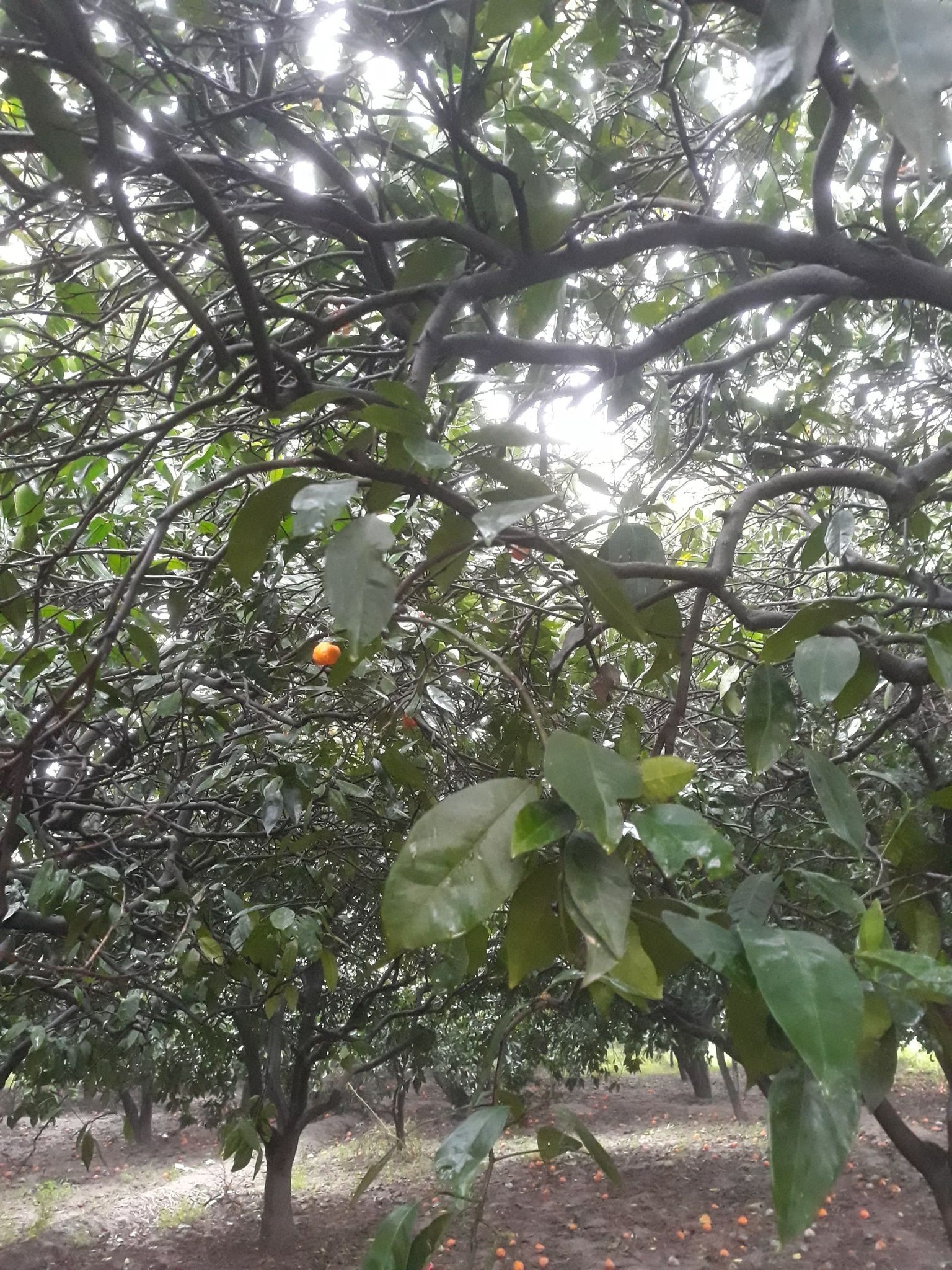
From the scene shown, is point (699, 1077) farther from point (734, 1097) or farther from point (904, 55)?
point (904, 55)

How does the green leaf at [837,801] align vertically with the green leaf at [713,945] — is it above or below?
above

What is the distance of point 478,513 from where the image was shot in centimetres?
62

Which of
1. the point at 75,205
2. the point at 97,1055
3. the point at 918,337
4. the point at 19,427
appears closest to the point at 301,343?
the point at 19,427

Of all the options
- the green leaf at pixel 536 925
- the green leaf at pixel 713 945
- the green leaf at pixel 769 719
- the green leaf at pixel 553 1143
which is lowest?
the green leaf at pixel 553 1143

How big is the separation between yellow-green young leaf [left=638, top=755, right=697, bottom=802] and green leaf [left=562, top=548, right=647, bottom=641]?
0.43 feet

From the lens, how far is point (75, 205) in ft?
4.54

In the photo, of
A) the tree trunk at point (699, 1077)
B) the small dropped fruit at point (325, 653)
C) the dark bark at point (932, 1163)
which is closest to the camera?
the small dropped fruit at point (325, 653)

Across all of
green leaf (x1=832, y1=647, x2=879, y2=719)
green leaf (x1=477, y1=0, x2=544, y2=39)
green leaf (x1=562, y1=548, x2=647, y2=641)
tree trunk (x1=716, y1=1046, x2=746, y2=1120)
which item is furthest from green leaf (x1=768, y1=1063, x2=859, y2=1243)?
tree trunk (x1=716, y1=1046, x2=746, y2=1120)

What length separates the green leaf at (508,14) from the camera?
1.08 metres

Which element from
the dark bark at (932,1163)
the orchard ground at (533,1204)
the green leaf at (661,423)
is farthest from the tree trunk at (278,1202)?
the green leaf at (661,423)

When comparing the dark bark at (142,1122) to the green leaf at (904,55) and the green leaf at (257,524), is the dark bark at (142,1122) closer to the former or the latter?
the green leaf at (257,524)

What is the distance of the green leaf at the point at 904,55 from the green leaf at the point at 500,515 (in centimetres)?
32

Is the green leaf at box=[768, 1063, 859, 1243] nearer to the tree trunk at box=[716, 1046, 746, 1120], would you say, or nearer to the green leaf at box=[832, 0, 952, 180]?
the green leaf at box=[832, 0, 952, 180]

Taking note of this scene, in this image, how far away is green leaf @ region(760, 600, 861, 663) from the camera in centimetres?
96
